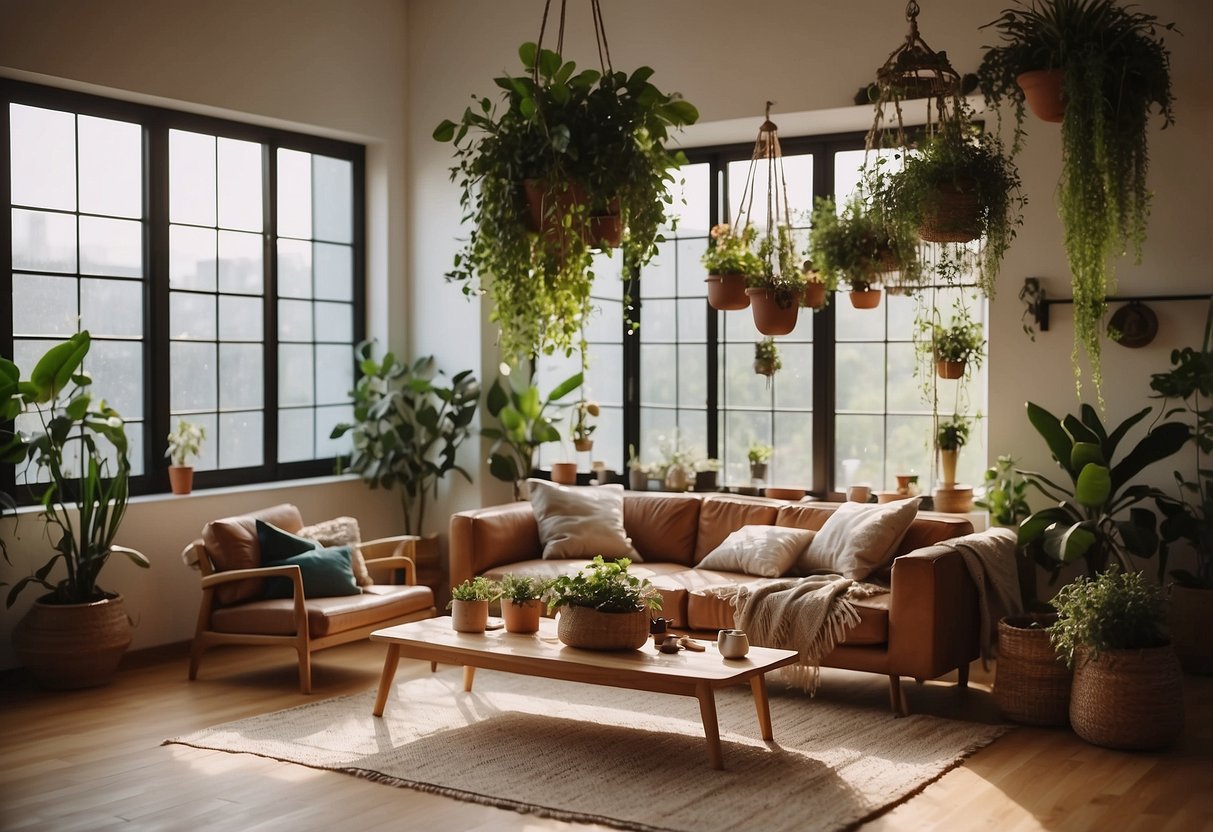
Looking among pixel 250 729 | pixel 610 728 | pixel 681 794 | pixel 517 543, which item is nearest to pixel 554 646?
pixel 610 728

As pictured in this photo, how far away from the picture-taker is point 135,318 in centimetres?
652

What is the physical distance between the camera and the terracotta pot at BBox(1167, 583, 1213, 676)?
18.4 feet

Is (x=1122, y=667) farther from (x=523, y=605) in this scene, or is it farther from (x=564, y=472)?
(x=564, y=472)

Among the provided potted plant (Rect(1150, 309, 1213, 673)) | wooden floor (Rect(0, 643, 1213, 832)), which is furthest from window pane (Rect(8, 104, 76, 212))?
potted plant (Rect(1150, 309, 1213, 673))

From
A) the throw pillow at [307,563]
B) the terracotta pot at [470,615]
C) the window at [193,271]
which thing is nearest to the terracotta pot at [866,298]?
the terracotta pot at [470,615]

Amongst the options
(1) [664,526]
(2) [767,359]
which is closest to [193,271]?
(1) [664,526]

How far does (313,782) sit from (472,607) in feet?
3.33

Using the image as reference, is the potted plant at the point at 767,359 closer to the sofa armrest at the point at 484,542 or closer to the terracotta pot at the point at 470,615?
the sofa armrest at the point at 484,542

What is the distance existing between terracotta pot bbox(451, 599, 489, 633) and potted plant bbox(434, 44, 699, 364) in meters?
1.29

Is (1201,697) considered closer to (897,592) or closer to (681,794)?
(897,592)

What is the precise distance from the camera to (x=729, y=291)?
5973 mm

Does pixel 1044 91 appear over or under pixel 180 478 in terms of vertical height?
over

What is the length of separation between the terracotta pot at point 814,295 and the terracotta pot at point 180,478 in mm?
3269

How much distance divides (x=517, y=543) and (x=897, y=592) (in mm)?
2238
